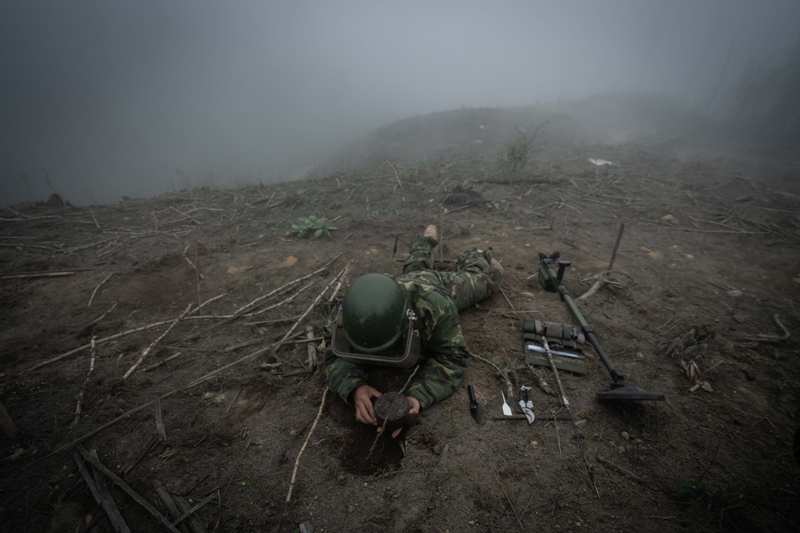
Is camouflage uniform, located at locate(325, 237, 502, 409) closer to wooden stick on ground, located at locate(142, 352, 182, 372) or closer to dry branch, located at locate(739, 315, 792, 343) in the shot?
wooden stick on ground, located at locate(142, 352, 182, 372)

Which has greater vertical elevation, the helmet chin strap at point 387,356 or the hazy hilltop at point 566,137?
the hazy hilltop at point 566,137

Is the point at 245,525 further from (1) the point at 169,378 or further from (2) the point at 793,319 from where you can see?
(2) the point at 793,319

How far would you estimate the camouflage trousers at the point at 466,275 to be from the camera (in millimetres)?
4051

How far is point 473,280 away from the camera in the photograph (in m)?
4.25

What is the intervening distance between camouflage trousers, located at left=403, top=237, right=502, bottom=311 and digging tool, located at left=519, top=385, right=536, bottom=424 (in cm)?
134

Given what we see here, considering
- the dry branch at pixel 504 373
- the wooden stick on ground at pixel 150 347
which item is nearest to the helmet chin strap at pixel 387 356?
the dry branch at pixel 504 373

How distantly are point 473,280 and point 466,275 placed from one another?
13 cm

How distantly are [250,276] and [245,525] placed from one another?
4.06 m

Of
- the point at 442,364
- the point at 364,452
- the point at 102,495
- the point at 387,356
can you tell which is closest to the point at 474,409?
the point at 442,364

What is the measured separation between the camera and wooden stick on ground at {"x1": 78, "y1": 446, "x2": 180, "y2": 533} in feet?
6.70

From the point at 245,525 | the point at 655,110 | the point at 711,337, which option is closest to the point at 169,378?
the point at 245,525

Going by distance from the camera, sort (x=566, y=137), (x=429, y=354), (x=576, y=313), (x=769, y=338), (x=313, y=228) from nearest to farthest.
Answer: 1. (x=429, y=354)
2. (x=769, y=338)
3. (x=576, y=313)
4. (x=313, y=228)
5. (x=566, y=137)

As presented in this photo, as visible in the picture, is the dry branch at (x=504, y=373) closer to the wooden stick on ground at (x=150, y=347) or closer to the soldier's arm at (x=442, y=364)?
the soldier's arm at (x=442, y=364)

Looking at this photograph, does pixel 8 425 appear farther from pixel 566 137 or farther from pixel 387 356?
pixel 566 137
